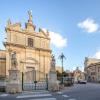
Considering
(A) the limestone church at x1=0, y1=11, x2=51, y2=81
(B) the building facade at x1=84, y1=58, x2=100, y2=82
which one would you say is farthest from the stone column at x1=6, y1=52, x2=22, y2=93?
(B) the building facade at x1=84, y1=58, x2=100, y2=82

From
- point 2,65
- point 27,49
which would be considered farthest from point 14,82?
point 27,49

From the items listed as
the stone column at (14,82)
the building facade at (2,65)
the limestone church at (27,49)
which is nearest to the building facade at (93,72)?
the limestone church at (27,49)

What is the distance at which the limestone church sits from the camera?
52.6 m

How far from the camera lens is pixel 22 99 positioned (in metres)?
18.2

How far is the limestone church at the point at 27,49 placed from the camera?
52.6 metres

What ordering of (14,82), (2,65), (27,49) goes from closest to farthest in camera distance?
(14,82) → (2,65) → (27,49)

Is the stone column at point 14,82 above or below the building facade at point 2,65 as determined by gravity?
below

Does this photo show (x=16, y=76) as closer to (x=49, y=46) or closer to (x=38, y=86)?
(x=38, y=86)

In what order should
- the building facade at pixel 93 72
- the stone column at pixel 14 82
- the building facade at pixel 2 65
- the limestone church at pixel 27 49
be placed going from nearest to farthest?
the stone column at pixel 14 82
the building facade at pixel 2 65
the limestone church at pixel 27 49
the building facade at pixel 93 72

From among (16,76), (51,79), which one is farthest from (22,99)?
(51,79)

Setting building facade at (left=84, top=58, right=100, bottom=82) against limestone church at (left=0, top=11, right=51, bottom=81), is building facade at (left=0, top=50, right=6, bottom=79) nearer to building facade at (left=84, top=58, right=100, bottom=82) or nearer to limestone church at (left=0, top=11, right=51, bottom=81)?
limestone church at (left=0, top=11, right=51, bottom=81)

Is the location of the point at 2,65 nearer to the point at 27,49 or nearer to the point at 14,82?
the point at 27,49

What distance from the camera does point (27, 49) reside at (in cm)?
5550

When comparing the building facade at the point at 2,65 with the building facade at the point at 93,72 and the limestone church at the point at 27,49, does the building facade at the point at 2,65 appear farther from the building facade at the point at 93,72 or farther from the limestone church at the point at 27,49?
the building facade at the point at 93,72
